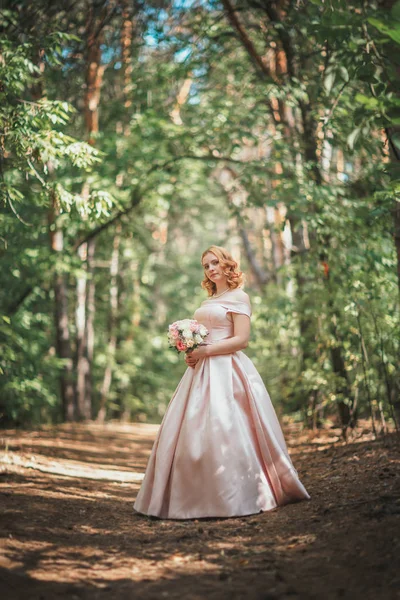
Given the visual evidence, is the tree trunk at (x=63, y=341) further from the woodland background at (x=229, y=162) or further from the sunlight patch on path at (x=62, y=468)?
the sunlight patch on path at (x=62, y=468)

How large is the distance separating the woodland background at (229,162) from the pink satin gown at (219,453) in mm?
1472

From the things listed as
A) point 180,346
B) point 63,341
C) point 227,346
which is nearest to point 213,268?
point 227,346

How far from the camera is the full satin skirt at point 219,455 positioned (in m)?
4.77

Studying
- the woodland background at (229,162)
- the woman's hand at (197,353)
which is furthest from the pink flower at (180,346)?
the woodland background at (229,162)

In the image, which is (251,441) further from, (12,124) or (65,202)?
(12,124)

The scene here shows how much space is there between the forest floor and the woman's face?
214cm

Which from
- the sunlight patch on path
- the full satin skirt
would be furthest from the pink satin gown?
the sunlight patch on path

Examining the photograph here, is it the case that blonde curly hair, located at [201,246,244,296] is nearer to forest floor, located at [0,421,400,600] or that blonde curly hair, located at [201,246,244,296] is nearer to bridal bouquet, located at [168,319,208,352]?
bridal bouquet, located at [168,319,208,352]

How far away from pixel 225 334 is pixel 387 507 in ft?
6.85

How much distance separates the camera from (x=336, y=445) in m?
7.48

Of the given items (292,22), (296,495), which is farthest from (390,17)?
(292,22)

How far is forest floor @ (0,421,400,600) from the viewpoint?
308 cm

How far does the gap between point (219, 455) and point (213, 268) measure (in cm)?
178

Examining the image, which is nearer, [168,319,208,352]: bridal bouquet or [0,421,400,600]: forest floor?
[0,421,400,600]: forest floor
